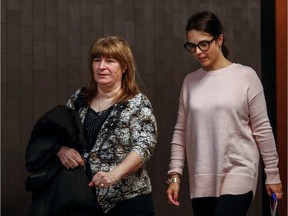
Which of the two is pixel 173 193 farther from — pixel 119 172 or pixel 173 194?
pixel 119 172

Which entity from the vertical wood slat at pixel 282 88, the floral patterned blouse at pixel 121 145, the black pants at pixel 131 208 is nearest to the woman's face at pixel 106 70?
the floral patterned blouse at pixel 121 145

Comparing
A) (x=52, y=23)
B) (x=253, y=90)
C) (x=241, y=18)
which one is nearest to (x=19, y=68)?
(x=52, y=23)

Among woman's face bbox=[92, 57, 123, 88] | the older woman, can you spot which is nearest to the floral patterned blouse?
the older woman

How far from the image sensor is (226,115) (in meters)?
2.40

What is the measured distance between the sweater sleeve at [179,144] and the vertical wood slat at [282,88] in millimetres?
1339

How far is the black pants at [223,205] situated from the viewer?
7.75ft

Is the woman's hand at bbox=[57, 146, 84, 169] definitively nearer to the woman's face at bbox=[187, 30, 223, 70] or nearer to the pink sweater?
the pink sweater

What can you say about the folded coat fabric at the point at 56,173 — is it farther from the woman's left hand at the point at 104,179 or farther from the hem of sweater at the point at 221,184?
the hem of sweater at the point at 221,184

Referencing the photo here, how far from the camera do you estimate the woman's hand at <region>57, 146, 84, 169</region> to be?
2205 mm

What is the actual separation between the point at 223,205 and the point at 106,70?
756 millimetres

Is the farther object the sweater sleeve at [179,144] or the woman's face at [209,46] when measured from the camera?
the sweater sleeve at [179,144]

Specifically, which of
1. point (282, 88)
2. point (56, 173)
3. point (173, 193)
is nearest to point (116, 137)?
point (56, 173)

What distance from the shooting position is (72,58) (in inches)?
125

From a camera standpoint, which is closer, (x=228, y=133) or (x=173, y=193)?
(x=228, y=133)
